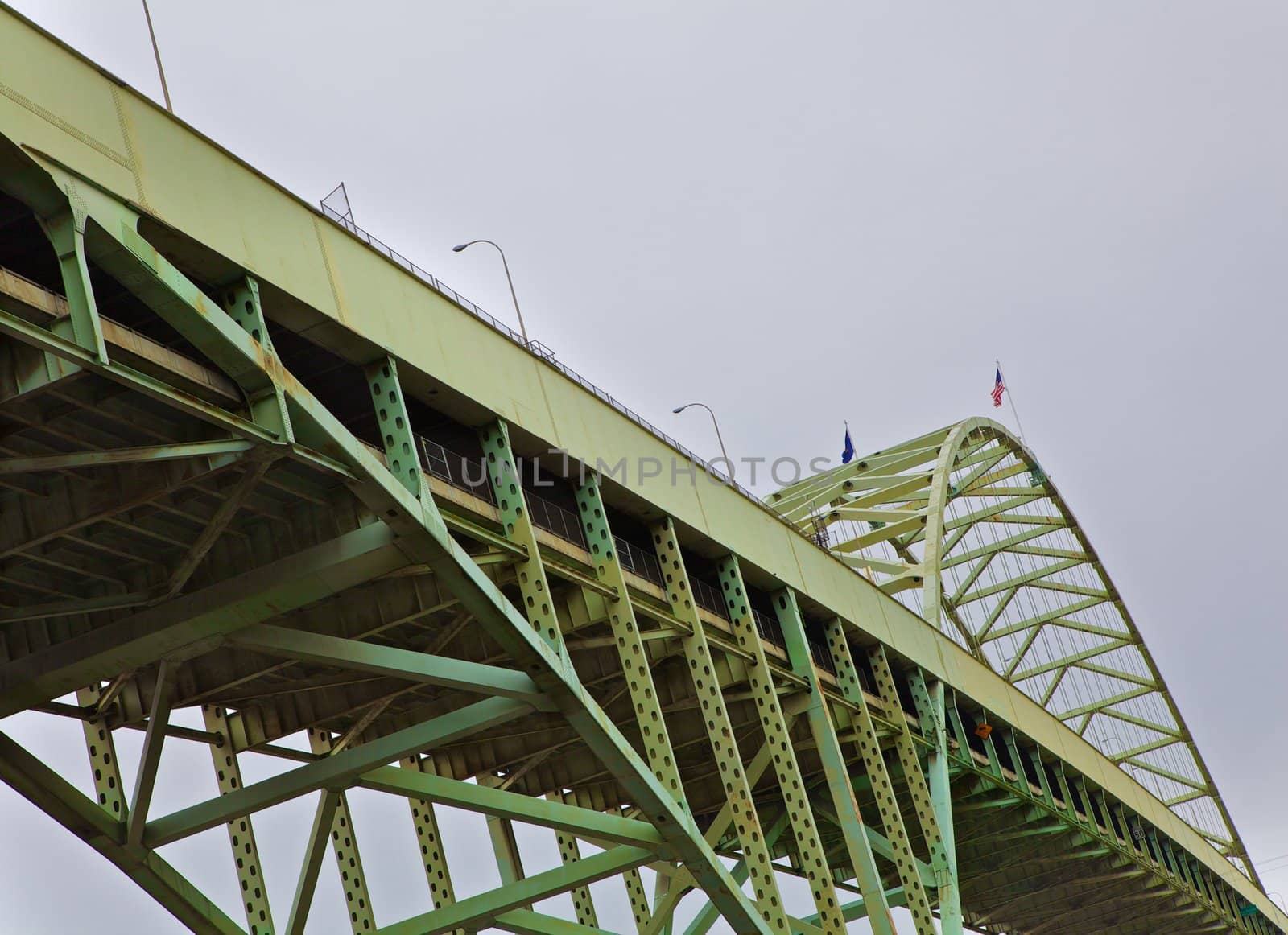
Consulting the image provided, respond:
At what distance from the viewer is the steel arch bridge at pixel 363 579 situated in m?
18.3

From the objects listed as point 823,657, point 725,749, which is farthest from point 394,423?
point 823,657

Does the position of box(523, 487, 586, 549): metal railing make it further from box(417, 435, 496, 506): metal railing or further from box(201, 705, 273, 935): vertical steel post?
box(201, 705, 273, 935): vertical steel post

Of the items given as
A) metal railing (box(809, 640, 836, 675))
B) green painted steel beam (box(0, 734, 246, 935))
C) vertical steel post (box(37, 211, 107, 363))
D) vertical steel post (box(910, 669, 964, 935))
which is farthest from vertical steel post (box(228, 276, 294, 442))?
vertical steel post (box(910, 669, 964, 935))

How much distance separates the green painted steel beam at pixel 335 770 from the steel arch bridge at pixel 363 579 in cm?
6

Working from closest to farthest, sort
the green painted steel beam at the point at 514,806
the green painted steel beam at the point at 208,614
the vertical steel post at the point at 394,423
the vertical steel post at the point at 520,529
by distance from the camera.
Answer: the green painted steel beam at the point at 208,614 → the vertical steel post at the point at 394,423 → the vertical steel post at the point at 520,529 → the green painted steel beam at the point at 514,806

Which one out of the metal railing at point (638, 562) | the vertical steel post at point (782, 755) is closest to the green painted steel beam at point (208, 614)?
the metal railing at point (638, 562)

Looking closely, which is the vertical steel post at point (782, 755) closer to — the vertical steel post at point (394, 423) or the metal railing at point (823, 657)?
the metal railing at point (823, 657)

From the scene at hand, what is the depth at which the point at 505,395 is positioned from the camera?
24469mm

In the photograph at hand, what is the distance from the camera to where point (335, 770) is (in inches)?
921

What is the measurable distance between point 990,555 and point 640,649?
4515cm

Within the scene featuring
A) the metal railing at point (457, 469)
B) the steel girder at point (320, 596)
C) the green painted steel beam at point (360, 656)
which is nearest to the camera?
the steel girder at point (320, 596)

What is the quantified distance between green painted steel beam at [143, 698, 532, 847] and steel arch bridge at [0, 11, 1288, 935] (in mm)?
62

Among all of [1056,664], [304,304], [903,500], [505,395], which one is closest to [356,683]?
[505,395]

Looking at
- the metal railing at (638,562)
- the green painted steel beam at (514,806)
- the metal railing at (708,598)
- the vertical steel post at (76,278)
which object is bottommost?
the green painted steel beam at (514,806)
